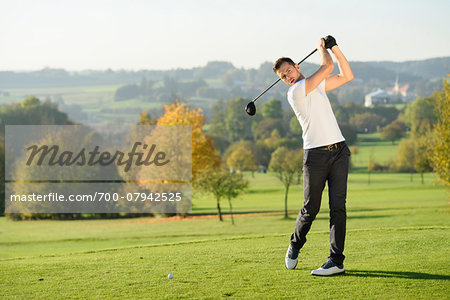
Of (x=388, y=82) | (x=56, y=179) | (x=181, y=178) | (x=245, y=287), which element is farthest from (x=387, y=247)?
(x=388, y=82)

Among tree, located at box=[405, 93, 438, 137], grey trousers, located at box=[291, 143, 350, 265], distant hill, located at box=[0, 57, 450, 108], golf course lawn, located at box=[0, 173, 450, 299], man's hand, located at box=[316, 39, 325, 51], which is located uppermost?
distant hill, located at box=[0, 57, 450, 108]

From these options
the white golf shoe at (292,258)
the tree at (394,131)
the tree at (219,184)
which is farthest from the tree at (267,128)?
the white golf shoe at (292,258)

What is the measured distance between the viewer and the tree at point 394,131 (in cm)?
9462

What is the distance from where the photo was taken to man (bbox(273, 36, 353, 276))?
21.2ft

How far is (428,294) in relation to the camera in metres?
5.52

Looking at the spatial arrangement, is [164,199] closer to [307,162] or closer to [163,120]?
[163,120]

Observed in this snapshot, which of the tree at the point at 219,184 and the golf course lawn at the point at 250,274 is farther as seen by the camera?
the tree at the point at 219,184

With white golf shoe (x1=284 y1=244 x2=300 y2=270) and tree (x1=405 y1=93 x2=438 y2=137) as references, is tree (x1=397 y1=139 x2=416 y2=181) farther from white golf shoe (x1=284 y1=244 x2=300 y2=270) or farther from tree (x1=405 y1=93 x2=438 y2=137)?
white golf shoe (x1=284 y1=244 x2=300 y2=270)

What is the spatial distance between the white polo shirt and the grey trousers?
0.14 metres

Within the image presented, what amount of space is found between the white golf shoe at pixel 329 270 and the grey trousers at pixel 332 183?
53 mm

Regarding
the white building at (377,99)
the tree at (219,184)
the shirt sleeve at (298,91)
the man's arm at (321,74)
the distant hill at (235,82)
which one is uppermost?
the distant hill at (235,82)

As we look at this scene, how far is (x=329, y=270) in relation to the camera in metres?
6.46

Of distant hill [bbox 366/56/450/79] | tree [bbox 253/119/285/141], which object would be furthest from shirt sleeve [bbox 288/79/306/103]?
distant hill [bbox 366/56/450/79]

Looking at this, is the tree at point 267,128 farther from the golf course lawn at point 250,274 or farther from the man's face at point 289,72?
the man's face at point 289,72
